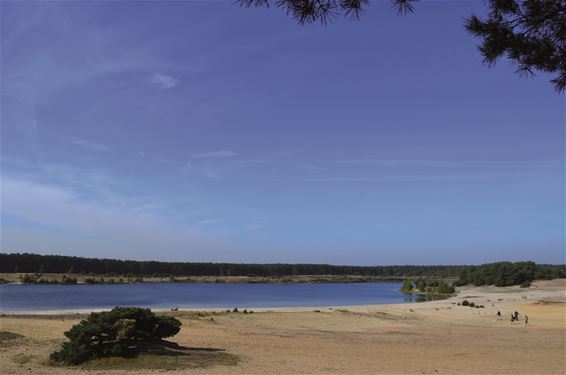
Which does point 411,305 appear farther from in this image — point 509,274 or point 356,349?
point 509,274

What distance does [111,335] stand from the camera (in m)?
17.6

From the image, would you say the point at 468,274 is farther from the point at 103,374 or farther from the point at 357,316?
the point at 103,374

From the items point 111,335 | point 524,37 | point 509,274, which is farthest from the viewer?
point 509,274

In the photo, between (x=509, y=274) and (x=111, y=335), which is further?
(x=509, y=274)

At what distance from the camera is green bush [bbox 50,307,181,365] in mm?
16875

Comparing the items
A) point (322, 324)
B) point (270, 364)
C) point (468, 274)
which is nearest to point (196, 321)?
point (322, 324)

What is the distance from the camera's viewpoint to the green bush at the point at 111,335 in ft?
55.4

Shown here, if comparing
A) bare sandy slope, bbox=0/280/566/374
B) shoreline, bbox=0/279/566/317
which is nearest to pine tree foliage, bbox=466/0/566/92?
bare sandy slope, bbox=0/280/566/374

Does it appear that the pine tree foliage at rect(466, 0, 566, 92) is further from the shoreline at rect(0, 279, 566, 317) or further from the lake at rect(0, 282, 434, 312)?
the lake at rect(0, 282, 434, 312)

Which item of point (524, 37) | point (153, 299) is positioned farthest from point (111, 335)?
point (153, 299)

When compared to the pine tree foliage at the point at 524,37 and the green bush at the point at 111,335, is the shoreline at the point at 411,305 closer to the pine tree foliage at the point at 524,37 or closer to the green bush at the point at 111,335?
the green bush at the point at 111,335

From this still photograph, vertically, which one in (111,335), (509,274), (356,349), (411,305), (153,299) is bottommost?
(356,349)

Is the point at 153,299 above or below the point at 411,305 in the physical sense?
above

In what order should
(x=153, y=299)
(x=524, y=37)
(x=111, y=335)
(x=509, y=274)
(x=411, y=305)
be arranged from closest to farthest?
(x=524, y=37)
(x=111, y=335)
(x=411, y=305)
(x=153, y=299)
(x=509, y=274)
